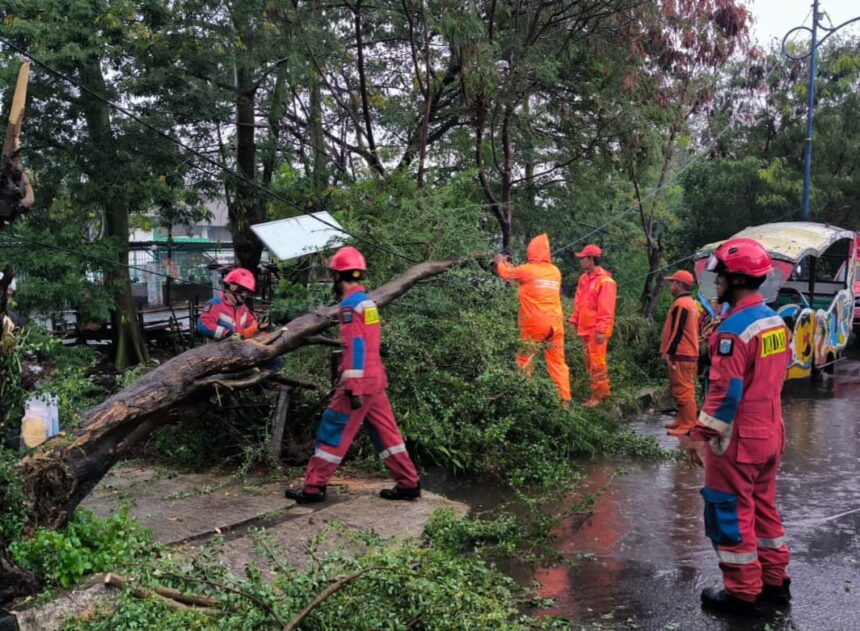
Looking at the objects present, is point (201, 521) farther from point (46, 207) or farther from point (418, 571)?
point (46, 207)

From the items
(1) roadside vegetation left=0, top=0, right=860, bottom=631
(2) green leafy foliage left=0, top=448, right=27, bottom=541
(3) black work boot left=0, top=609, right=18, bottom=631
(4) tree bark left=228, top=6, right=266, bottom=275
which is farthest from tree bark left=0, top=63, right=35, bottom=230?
(4) tree bark left=228, top=6, right=266, bottom=275

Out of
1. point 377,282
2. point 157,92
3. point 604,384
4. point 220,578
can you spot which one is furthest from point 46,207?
point 220,578

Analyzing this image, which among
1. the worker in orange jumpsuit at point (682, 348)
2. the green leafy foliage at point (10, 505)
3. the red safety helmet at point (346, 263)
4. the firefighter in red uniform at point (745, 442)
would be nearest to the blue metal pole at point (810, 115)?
the worker in orange jumpsuit at point (682, 348)

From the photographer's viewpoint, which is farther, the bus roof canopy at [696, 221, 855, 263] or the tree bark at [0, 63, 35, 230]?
the bus roof canopy at [696, 221, 855, 263]

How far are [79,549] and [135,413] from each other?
1012mm

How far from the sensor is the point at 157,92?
34.7 feet

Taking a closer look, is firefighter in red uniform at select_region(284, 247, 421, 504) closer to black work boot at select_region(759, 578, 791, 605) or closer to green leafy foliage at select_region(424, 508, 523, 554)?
green leafy foliage at select_region(424, 508, 523, 554)

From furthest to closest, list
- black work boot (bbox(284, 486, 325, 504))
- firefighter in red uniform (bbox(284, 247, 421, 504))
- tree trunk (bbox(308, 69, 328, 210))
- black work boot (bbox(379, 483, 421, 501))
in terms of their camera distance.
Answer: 1. tree trunk (bbox(308, 69, 328, 210))
2. black work boot (bbox(379, 483, 421, 501))
3. black work boot (bbox(284, 486, 325, 504))
4. firefighter in red uniform (bbox(284, 247, 421, 504))

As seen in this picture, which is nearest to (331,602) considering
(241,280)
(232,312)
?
(232,312)

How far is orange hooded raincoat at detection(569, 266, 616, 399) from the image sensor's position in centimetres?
895

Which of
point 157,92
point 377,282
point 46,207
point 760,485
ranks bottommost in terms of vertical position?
point 760,485

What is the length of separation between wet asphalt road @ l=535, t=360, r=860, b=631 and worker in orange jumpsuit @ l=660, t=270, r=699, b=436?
114 cm

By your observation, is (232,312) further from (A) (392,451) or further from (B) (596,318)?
(B) (596,318)

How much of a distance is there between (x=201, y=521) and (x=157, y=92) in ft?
23.9
